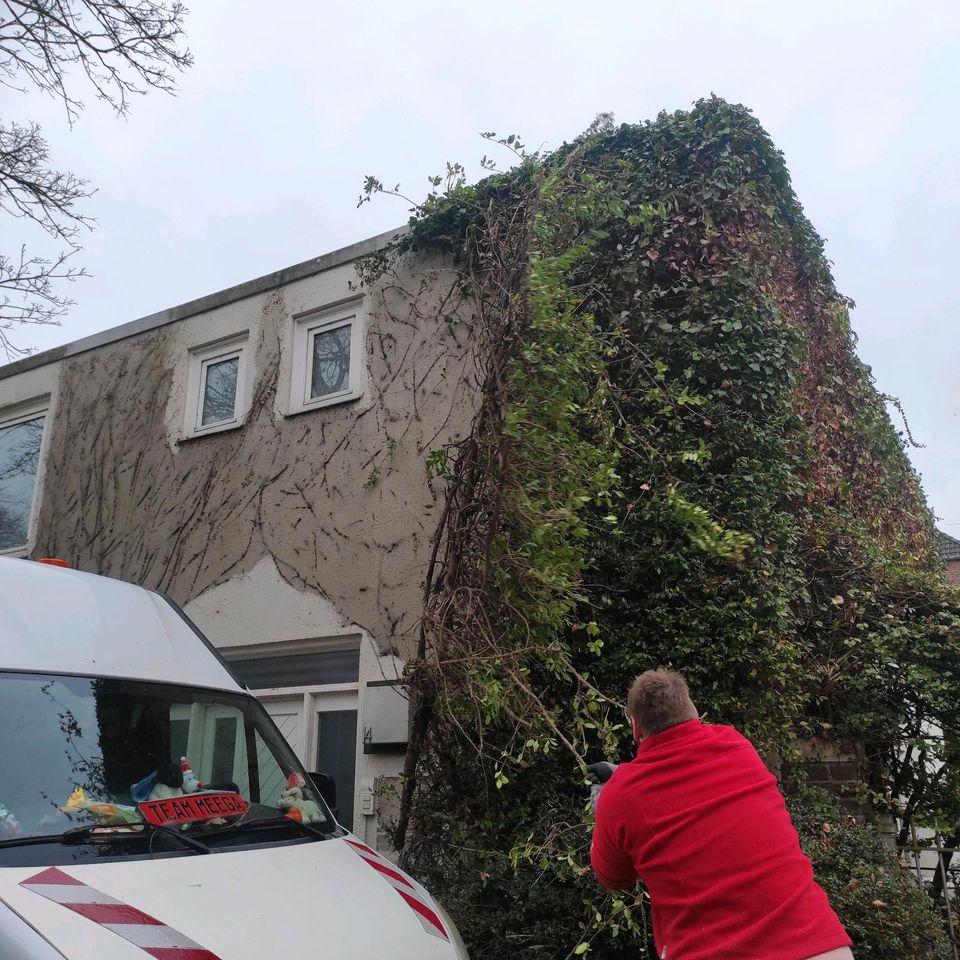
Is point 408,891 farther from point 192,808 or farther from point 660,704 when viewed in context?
point 660,704

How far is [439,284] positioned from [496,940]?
17.5ft

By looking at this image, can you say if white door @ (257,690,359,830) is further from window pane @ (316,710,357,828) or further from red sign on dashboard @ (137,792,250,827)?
red sign on dashboard @ (137,792,250,827)

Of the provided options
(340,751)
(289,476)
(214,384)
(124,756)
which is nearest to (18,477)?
(214,384)

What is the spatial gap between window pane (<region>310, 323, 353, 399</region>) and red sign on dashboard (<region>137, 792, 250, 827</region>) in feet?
17.8

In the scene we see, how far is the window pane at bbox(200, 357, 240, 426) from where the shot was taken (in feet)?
31.8

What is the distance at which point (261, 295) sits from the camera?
9.62 m

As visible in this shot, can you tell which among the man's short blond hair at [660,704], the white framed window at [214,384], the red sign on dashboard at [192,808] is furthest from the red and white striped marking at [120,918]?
the white framed window at [214,384]

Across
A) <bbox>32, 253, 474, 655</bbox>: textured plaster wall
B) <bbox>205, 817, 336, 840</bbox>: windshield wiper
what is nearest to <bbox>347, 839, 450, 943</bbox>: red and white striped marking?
<bbox>205, 817, 336, 840</bbox>: windshield wiper

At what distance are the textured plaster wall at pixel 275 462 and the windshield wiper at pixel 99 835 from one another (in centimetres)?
410

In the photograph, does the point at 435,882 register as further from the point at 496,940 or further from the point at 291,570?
the point at 291,570

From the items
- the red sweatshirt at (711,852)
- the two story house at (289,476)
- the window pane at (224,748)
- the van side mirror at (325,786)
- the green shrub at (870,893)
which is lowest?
the green shrub at (870,893)

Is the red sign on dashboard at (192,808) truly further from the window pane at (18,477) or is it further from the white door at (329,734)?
the window pane at (18,477)

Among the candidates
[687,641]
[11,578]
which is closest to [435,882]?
[687,641]

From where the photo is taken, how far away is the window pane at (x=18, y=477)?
11.1 meters
